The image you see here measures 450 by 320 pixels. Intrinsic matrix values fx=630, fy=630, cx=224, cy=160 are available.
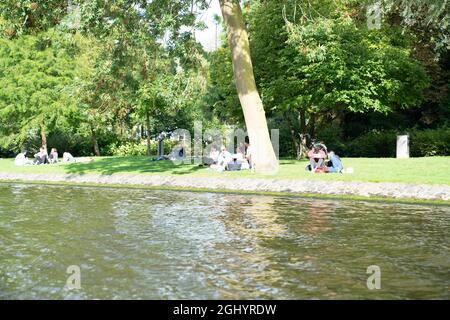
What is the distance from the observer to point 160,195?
20.8 metres

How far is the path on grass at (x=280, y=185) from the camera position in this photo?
17.7 m

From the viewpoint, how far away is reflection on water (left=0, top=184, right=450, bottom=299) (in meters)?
7.92

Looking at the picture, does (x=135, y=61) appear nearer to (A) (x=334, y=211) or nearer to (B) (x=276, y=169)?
(B) (x=276, y=169)

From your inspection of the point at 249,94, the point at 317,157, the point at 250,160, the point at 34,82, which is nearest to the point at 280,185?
the point at 317,157

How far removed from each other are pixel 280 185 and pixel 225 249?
404 inches

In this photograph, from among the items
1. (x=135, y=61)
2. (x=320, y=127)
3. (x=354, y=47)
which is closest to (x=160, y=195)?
(x=135, y=61)

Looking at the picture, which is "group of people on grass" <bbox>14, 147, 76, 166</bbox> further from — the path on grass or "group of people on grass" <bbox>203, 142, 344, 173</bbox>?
"group of people on grass" <bbox>203, 142, 344, 173</bbox>

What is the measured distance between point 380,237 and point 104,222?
6101 mm

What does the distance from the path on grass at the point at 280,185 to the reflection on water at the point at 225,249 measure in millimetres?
1293

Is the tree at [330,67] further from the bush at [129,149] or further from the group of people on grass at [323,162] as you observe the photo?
the bush at [129,149]

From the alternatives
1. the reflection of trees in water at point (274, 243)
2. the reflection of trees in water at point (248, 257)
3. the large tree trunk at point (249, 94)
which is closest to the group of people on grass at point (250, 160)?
the large tree trunk at point (249, 94)

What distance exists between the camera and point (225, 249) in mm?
10586

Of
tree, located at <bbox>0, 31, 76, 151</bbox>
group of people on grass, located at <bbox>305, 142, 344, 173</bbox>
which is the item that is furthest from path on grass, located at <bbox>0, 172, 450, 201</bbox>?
Result: tree, located at <bbox>0, 31, 76, 151</bbox>

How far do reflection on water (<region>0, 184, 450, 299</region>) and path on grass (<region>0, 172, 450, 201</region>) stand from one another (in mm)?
1293
